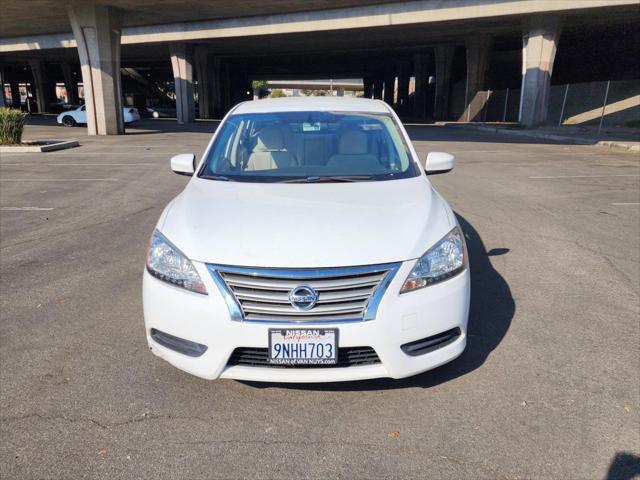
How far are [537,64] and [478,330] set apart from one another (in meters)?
27.9

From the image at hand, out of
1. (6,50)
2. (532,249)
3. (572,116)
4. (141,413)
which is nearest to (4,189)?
(141,413)

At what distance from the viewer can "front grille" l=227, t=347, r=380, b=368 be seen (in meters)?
2.73

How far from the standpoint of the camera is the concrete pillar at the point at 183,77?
3703 centimetres

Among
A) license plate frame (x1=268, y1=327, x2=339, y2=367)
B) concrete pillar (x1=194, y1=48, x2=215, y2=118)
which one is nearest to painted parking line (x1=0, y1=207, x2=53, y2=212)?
license plate frame (x1=268, y1=327, x2=339, y2=367)

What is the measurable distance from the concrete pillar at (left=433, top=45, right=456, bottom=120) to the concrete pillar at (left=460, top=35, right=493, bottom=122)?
4.70 metres

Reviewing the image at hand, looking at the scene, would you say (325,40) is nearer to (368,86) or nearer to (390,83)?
(390,83)

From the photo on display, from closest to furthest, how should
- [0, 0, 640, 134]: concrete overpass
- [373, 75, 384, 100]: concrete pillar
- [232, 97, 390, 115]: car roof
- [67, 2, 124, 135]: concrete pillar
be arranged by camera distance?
[232, 97, 390, 115]: car roof
[67, 2, 124, 135]: concrete pillar
[0, 0, 640, 134]: concrete overpass
[373, 75, 384, 100]: concrete pillar

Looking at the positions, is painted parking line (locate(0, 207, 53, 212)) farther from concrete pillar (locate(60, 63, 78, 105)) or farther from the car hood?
concrete pillar (locate(60, 63, 78, 105))

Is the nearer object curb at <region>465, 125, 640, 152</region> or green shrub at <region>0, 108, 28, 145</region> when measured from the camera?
green shrub at <region>0, 108, 28, 145</region>

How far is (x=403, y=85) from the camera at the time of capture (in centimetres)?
5975

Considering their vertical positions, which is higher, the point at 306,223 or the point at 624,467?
the point at 306,223

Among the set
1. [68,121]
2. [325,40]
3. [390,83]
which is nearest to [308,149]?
[325,40]

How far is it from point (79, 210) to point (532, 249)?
6.95 meters

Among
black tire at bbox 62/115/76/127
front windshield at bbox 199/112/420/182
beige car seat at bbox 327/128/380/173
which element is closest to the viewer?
front windshield at bbox 199/112/420/182
